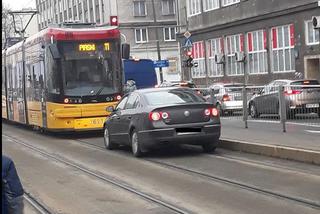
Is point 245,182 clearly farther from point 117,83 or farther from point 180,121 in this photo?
point 117,83

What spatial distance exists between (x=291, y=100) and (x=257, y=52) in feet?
88.6

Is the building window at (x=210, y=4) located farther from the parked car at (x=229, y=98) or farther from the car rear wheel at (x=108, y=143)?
the car rear wheel at (x=108, y=143)

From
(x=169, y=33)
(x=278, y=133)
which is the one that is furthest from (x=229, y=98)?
(x=169, y=33)

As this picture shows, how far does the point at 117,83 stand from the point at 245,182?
9.87 meters

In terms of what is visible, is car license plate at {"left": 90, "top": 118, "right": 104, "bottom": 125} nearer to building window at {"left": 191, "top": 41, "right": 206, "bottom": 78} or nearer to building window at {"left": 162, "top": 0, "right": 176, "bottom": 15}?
building window at {"left": 191, "top": 41, "right": 206, "bottom": 78}

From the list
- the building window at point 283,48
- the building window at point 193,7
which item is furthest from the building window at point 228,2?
the building window at point 283,48

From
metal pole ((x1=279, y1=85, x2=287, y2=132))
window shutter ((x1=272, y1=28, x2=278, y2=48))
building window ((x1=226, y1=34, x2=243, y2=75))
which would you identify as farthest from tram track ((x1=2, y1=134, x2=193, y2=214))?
building window ((x1=226, y1=34, x2=243, y2=75))

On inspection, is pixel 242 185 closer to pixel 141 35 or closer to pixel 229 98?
pixel 229 98

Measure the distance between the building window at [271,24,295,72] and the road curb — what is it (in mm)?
23348

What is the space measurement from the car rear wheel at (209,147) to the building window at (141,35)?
5803cm

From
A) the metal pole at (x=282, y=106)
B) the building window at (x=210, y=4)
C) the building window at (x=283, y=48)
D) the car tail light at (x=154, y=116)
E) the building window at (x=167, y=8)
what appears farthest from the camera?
the building window at (x=167, y=8)

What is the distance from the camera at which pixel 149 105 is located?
12.7m

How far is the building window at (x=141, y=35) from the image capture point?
231 ft

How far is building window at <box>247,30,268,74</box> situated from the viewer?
39.3m
